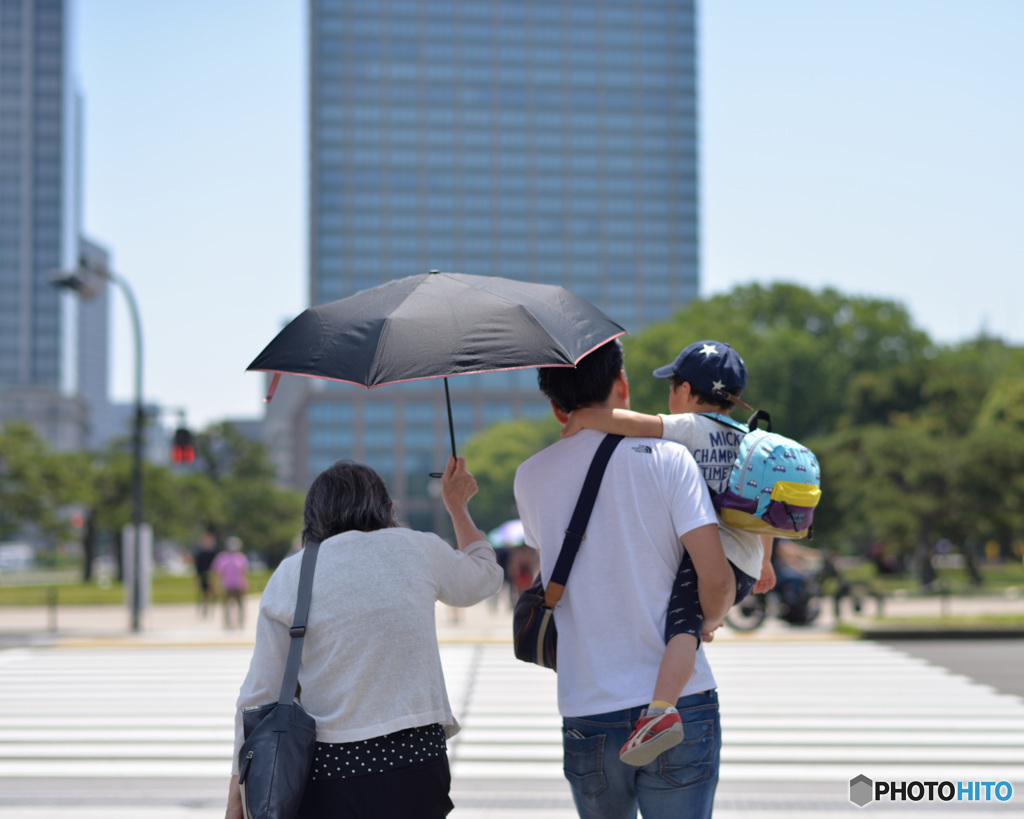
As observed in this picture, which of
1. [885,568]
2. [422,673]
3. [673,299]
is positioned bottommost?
[885,568]

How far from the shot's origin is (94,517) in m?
47.6

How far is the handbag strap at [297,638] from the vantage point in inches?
116

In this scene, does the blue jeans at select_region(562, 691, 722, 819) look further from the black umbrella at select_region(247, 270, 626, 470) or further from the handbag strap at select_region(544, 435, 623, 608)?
the black umbrella at select_region(247, 270, 626, 470)

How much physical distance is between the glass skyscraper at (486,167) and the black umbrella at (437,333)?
408 feet

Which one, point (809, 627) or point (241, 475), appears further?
point (241, 475)

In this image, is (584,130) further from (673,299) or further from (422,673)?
(422,673)

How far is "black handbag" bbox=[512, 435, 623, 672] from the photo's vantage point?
9.60 ft

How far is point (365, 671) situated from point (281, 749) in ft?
1.02

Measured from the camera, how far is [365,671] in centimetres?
301

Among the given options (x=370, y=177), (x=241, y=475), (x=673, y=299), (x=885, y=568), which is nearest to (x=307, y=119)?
(x=370, y=177)

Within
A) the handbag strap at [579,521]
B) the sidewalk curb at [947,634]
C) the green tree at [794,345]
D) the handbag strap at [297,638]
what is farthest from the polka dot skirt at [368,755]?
the green tree at [794,345]

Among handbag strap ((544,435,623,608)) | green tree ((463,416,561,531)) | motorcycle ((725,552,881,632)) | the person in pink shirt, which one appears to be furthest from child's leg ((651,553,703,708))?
green tree ((463,416,561,531))

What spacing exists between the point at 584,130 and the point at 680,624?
138676 mm

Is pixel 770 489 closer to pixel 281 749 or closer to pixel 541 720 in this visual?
pixel 281 749
